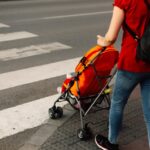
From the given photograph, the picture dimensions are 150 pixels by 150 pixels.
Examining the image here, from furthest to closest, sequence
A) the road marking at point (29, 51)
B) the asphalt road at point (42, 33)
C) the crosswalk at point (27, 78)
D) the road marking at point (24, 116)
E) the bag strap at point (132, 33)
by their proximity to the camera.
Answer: the road marking at point (29, 51), the asphalt road at point (42, 33), the crosswalk at point (27, 78), the road marking at point (24, 116), the bag strap at point (132, 33)

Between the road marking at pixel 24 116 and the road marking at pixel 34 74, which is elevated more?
the road marking at pixel 24 116

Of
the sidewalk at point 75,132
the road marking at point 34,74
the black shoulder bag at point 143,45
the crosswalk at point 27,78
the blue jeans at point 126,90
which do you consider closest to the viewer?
the black shoulder bag at point 143,45

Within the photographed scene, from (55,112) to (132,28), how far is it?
191 centimetres

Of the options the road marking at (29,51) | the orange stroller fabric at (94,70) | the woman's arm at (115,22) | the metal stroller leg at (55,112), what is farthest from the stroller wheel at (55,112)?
the road marking at (29,51)

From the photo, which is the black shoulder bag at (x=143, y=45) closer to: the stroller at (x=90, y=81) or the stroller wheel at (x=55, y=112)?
the stroller at (x=90, y=81)

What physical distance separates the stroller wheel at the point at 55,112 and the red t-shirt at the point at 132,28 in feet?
5.27

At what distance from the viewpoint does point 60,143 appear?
4934mm

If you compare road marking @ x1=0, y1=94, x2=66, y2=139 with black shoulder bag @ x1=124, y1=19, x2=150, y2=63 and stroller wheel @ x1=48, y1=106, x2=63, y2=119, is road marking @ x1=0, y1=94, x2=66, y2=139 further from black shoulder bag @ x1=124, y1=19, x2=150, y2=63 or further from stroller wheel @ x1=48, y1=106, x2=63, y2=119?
black shoulder bag @ x1=124, y1=19, x2=150, y2=63

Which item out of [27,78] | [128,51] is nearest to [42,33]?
[27,78]

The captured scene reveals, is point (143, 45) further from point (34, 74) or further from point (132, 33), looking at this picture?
point (34, 74)

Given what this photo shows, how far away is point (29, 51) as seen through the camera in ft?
29.8

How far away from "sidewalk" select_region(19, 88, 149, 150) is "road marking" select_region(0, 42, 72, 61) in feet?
9.59

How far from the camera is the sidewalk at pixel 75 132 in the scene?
4902 millimetres

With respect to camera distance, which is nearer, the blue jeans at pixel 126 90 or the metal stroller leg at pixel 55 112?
the blue jeans at pixel 126 90
